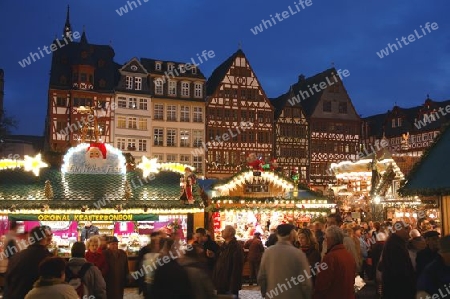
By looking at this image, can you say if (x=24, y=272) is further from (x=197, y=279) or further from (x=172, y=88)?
(x=172, y=88)

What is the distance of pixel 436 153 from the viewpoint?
387 inches

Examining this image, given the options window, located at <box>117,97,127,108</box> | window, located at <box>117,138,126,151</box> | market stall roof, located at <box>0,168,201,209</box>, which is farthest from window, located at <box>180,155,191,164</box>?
market stall roof, located at <box>0,168,201,209</box>

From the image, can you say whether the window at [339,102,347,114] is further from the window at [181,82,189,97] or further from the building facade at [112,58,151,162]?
the building facade at [112,58,151,162]

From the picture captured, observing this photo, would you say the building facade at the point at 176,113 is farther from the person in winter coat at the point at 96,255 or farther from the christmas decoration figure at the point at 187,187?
the person in winter coat at the point at 96,255

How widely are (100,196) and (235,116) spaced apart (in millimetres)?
26161

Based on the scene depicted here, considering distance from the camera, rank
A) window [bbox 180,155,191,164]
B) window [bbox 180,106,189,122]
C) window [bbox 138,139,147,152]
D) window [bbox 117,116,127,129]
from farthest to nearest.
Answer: window [bbox 180,106,189,122] → window [bbox 180,155,191,164] → window [bbox 138,139,147,152] → window [bbox 117,116,127,129]

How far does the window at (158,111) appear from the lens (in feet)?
134

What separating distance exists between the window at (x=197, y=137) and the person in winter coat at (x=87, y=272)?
115 ft

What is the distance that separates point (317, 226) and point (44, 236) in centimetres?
608

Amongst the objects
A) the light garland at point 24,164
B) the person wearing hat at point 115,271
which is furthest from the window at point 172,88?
the person wearing hat at point 115,271

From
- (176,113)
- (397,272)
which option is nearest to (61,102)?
(176,113)

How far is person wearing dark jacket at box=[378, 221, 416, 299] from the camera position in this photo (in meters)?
6.19

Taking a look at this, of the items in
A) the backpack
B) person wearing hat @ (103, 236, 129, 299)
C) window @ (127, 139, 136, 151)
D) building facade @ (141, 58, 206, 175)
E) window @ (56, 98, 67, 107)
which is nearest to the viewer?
Result: the backpack

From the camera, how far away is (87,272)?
20.0ft
